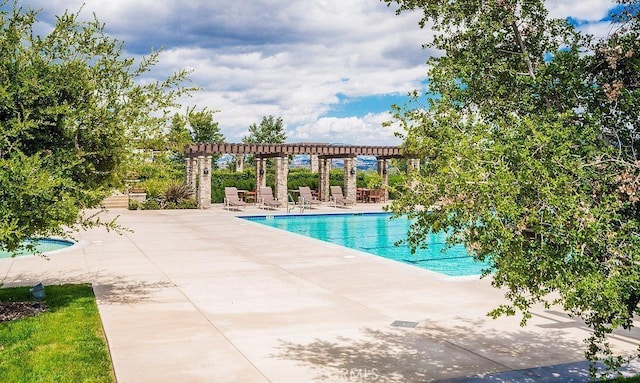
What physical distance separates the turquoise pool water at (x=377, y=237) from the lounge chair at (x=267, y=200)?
2.62m

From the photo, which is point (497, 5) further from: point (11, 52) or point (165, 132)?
point (11, 52)

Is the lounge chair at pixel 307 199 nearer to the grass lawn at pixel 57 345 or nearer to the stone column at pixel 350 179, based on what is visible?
the stone column at pixel 350 179

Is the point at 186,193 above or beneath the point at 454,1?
beneath

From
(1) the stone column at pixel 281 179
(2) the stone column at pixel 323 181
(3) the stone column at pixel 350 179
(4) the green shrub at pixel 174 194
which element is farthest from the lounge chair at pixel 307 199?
(4) the green shrub at pixel 174 194

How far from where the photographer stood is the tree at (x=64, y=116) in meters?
7.65

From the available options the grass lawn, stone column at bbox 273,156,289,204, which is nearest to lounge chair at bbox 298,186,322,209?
stone column at bbox 273,156,289,204

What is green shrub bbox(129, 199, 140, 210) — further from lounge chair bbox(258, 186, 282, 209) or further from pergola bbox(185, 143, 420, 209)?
lounge chair bbox(258, 186, 282, 209)

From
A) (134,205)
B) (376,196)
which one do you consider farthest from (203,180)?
(376,196)

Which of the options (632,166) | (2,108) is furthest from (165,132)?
(632,166)

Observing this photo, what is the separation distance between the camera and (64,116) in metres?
8.61

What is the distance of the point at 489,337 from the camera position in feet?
26.1

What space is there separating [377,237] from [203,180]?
11972 mm

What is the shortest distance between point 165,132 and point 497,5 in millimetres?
5897

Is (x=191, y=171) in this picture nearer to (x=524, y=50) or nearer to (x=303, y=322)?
(x=303, y=322)
